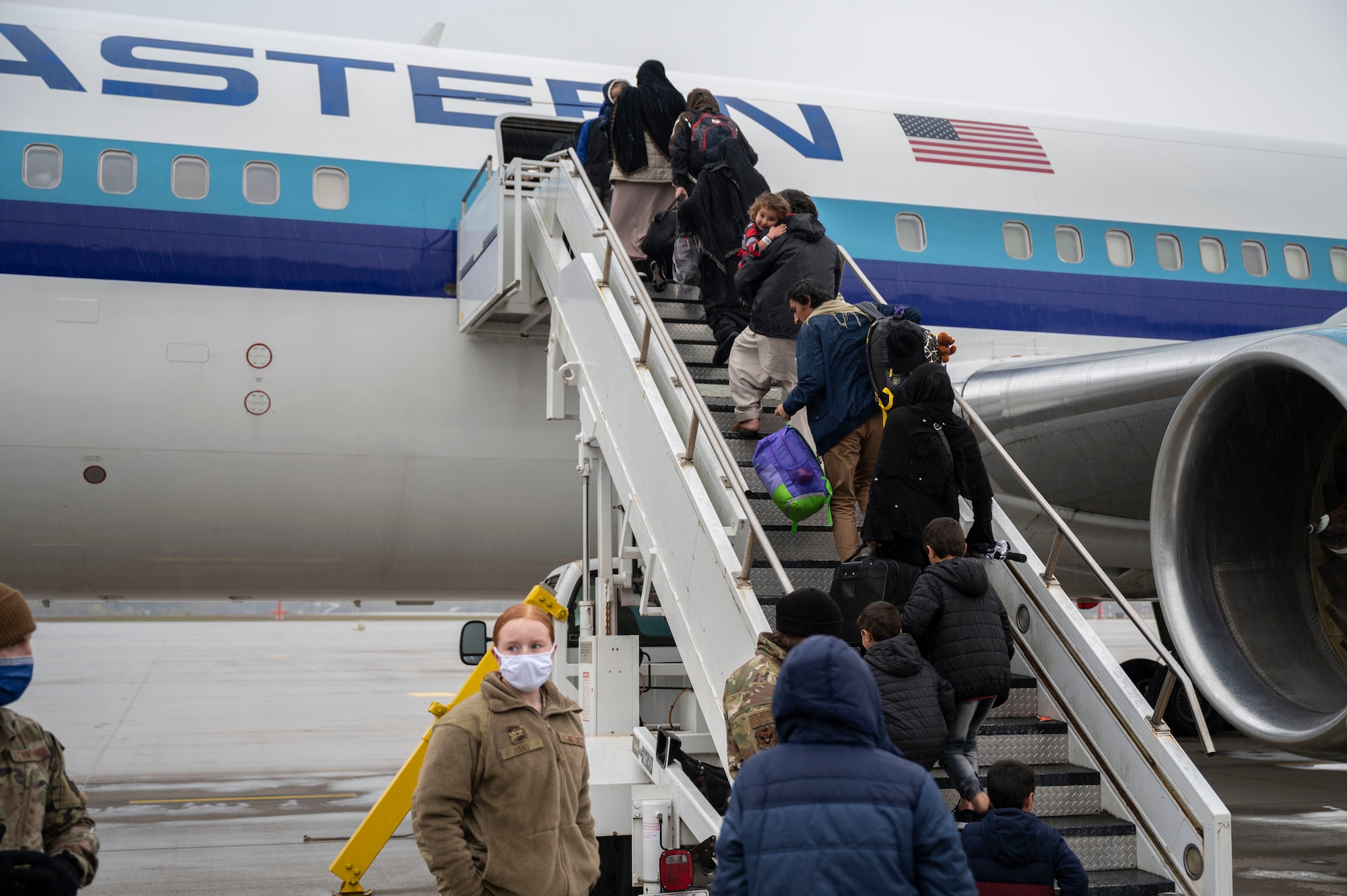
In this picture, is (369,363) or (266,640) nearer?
(369,363)

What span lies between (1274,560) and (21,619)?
4897mm

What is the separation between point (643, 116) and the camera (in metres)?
7.12

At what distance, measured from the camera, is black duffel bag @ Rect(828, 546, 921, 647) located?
166 inches

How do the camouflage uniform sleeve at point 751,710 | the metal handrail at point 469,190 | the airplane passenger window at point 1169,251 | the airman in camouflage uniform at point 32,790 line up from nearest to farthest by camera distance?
the airman in camouflage uniform at point 32,790
the camouflage uniform sleeve at point 751,710
the metal handrail at point 469,190
the airplane passenger window at point 1169,251

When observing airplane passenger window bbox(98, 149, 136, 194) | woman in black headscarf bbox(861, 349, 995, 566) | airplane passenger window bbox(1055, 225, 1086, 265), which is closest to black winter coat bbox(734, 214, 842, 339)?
woman in black headscarf bbox(861, 349, 995, 566)

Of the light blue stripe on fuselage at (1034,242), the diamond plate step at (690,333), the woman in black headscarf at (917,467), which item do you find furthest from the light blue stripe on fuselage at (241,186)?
the woman in black headscarf at (917,467)

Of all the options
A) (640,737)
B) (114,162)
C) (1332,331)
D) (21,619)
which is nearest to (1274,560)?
(1332,331)

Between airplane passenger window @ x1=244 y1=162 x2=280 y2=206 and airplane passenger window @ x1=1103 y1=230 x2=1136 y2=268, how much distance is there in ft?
19.4

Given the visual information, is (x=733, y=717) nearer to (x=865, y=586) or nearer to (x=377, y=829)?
(x=865, y=586)

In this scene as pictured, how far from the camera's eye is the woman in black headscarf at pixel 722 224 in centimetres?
624

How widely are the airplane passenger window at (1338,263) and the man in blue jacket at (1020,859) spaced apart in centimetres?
844

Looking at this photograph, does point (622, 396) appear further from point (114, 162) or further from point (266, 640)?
point (266, 640)

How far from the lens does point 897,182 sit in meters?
8.97

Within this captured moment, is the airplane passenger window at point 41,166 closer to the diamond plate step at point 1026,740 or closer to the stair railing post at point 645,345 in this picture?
the stair railing post at point 645,345
